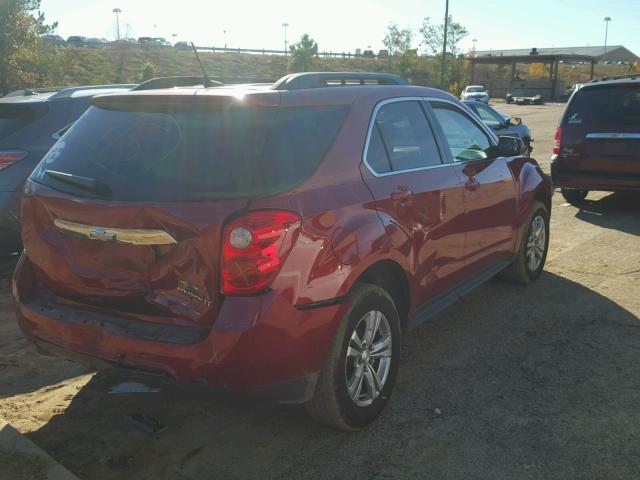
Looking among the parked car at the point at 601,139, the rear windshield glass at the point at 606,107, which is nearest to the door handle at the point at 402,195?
the parked car at the point at 601,139

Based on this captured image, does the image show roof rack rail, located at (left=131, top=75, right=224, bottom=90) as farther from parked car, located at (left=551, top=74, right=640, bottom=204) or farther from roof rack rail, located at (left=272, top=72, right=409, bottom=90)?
parked car, located at (left=551, top=74, right=640, bottom=204)

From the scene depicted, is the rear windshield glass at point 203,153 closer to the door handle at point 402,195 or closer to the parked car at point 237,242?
the parked car at point 237,242

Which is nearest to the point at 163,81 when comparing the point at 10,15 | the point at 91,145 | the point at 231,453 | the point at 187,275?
the point at 91,145

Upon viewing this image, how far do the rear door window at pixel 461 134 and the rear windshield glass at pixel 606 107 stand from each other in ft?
14.1

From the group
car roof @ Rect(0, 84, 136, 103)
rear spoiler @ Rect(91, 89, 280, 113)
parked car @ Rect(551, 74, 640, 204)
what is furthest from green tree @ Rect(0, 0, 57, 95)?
rear spoiler @ Rect(91, 89, 280, 113)

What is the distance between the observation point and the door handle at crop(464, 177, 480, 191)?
441 centimetres

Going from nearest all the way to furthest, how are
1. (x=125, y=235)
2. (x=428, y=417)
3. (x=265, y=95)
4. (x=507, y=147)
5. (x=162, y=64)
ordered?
1. (x=125, y=235)
2. (x=265, y=95)
3. (x=428, y=417)
4. (x=507, y=147)
5. (x=162, y=64)

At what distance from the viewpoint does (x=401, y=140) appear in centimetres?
388

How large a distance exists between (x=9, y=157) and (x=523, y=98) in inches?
2256

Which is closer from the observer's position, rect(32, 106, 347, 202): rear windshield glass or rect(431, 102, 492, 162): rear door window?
rect(32, 106, 347, 202): rear windshield glass

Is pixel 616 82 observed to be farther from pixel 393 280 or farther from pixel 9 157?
pixel 9 157

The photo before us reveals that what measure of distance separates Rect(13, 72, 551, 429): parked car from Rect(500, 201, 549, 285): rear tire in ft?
6.68

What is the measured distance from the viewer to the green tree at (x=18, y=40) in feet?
58.1

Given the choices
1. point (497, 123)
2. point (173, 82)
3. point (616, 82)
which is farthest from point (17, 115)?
point (497, 123)
